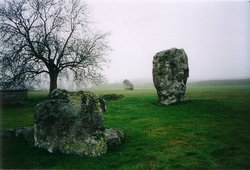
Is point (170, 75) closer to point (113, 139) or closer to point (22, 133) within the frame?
point (113, 139)

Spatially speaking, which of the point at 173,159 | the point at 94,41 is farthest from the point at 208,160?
the point at 94,41

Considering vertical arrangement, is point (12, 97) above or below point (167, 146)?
above

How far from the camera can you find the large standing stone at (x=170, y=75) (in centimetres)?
2694

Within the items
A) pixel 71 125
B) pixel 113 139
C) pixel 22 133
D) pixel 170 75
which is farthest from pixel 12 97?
pixel 113 139

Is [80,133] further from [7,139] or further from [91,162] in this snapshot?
[7,139]

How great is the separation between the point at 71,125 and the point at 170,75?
15478 millimetres

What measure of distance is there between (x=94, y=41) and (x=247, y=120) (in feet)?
82.2

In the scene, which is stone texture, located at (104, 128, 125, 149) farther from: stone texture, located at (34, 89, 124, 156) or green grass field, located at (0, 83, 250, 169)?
stone texture, located at (34, 89, 124, 156)

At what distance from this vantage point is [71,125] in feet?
44.0

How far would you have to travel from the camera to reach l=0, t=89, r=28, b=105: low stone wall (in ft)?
107

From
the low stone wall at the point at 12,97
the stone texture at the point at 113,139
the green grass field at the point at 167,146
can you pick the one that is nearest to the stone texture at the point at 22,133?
the green grass field at the point at 167,146

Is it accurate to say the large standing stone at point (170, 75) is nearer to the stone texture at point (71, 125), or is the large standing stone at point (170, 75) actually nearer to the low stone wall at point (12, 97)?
the stone texture at point (71, 125)

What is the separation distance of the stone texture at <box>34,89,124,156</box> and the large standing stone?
45.8ft

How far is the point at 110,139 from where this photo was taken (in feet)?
46.4
